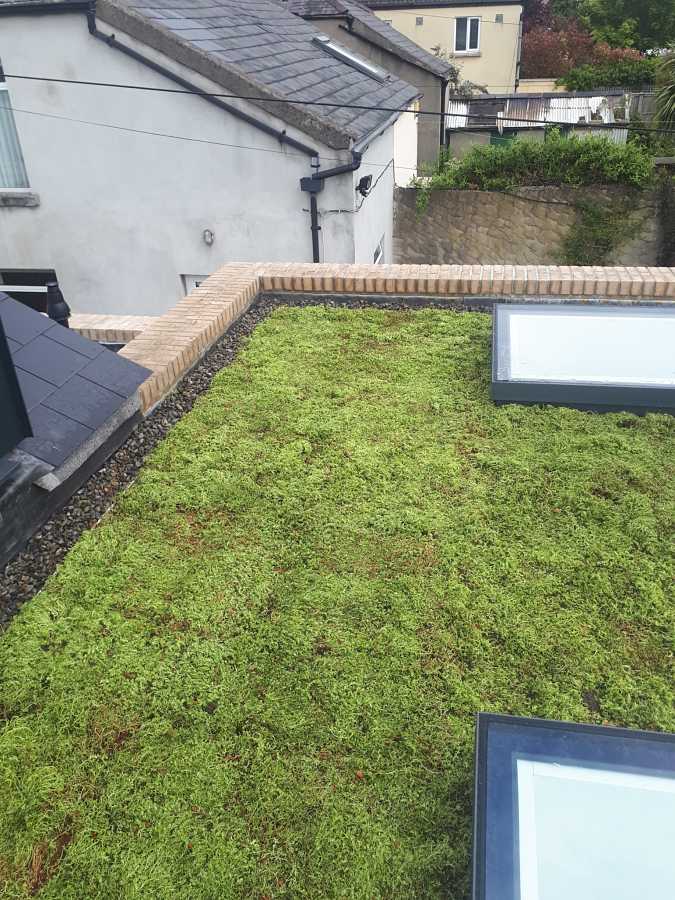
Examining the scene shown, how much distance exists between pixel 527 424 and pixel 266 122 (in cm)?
740

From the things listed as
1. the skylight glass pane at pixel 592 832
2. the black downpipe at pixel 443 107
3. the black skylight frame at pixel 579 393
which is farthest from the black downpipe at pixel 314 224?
the black downpipe at pixel 443 107

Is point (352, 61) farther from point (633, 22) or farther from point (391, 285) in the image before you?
point (633, 22)

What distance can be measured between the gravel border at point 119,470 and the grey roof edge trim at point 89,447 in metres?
0.16

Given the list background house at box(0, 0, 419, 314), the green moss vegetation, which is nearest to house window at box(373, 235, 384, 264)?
background house at box(0, 0, 419, 314)

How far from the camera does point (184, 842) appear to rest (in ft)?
Result: 8.36

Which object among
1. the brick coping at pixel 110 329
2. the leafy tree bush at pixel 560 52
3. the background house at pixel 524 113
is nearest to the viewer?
the brick coping at pixel 110 329

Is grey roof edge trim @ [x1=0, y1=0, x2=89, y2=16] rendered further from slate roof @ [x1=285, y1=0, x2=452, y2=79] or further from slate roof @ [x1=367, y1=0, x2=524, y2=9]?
slate roof @ [x1=367, y1=0, x2=524, y2=9]

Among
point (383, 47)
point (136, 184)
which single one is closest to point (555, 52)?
point (383, 47)

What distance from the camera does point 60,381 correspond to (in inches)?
172

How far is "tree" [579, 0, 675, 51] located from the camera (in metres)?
33.3

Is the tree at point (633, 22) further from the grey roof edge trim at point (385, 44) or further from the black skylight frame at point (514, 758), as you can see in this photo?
the black skylight frame at point (514, 758)

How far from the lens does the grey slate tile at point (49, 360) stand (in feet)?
14.2

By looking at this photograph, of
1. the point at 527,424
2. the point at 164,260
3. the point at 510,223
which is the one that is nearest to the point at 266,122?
the point at 164,260

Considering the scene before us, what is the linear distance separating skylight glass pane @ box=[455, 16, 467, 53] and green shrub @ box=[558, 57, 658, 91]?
5.04 meters
